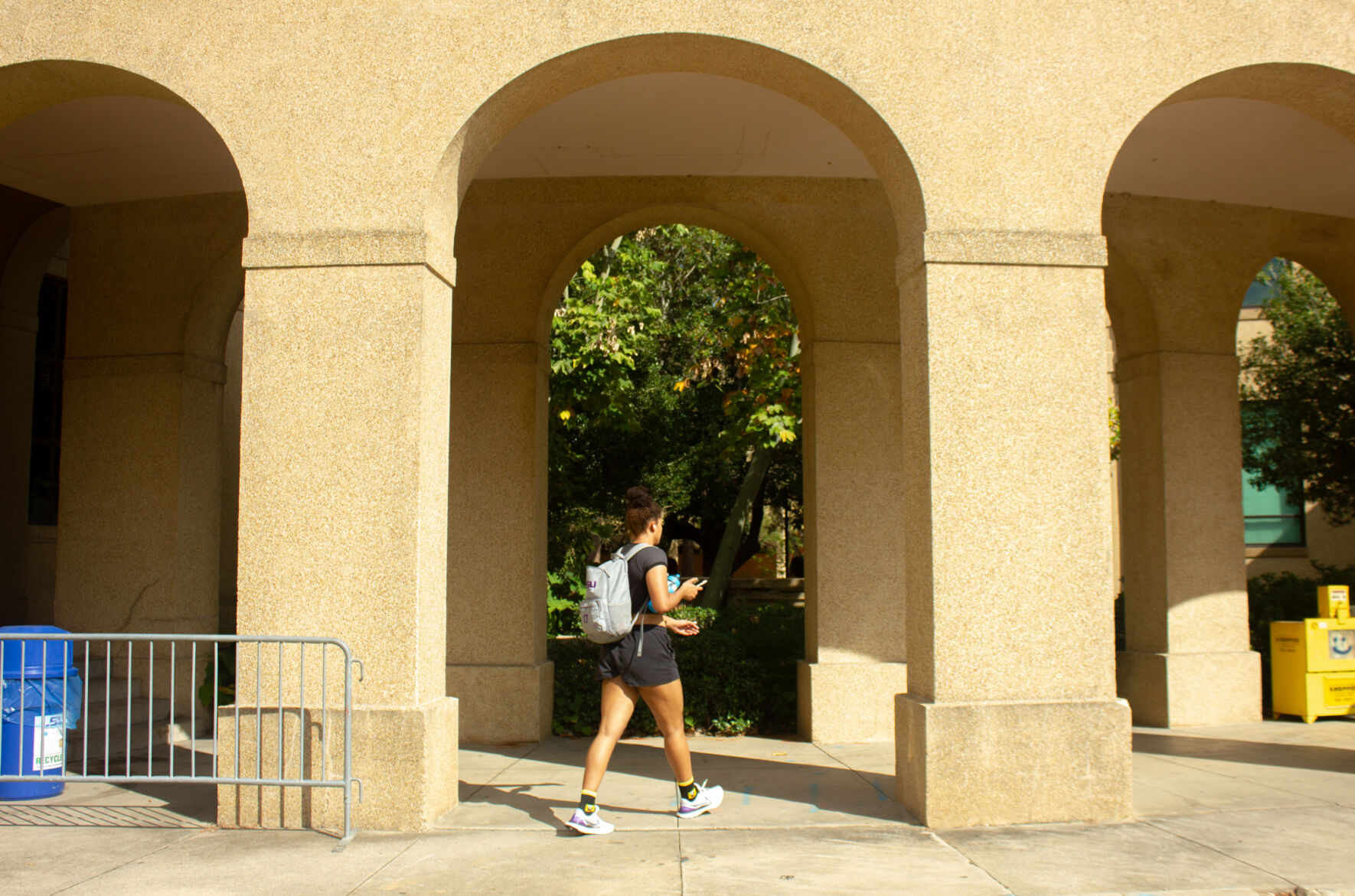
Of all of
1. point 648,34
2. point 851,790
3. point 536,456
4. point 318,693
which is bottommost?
point 851,790

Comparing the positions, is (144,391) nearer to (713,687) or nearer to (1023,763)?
(713,687)

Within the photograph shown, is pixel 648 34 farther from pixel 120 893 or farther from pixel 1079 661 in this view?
pixel 120 893

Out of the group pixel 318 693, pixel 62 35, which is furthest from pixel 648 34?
pixel 318 693

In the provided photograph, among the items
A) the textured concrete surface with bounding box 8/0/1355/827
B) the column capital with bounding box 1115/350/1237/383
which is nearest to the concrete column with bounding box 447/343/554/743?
the textured concrete surface with bounding box 8/0/1355/827

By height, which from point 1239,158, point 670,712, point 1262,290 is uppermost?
point 1262,290

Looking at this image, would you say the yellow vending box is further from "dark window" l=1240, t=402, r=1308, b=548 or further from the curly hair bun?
"dark window" l=1240, t=402, r=1308, b=548

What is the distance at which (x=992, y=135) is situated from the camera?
605cm

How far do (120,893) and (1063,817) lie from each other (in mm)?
4730

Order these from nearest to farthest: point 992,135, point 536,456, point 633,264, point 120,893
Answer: point 120,893
point 992,135
point 536,456
point 633,264

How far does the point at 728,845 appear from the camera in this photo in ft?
17.7

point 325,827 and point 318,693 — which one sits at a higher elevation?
point 318,693

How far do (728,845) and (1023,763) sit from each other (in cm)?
171

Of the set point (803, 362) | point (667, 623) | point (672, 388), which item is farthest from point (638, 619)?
point (672, 388)

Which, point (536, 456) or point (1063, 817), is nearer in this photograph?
point (1063, 817)
